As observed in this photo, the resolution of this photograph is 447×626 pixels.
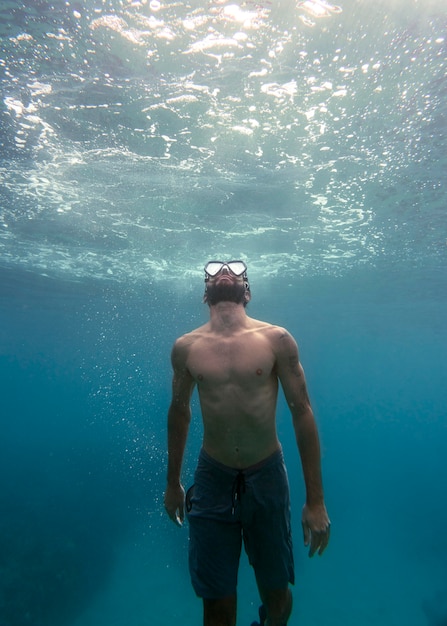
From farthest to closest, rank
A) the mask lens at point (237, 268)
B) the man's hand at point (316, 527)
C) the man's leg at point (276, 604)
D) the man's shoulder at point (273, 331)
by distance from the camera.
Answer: the mask lens at point (237, 268)
the man's leg at point (276, 604)
the man's shoulder at point (273, 331)
the man's hand at point (316, 527)

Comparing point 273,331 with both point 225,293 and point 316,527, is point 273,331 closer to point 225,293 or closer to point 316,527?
point 225,293

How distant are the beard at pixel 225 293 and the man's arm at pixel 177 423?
62 cm

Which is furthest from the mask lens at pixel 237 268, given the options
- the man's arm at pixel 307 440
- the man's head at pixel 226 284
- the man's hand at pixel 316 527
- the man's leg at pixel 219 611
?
the man's leg at pixel 219 611

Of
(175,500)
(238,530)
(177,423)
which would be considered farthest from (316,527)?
(177,423)

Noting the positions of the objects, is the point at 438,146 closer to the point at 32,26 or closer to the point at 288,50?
the point at 288,50

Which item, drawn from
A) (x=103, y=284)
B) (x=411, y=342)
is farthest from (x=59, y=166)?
(x=411, y=342)

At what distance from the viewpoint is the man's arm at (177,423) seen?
4199 millimetres

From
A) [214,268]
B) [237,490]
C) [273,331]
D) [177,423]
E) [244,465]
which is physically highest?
[214,268]

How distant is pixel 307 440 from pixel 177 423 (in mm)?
1462

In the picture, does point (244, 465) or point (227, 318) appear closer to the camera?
point (244, 465)

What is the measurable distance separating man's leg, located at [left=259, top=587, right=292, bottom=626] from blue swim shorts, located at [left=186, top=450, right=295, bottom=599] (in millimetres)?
105

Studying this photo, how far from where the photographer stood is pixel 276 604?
13.1ft

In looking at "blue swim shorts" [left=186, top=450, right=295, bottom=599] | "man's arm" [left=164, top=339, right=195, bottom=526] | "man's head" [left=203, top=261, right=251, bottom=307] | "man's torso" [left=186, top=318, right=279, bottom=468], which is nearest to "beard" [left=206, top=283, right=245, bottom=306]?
"man's head" [left=203, top=261, right=251, bottom=307]

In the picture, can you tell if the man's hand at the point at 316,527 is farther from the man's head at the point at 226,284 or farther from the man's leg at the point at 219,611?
the man's head at the point at 226,284
